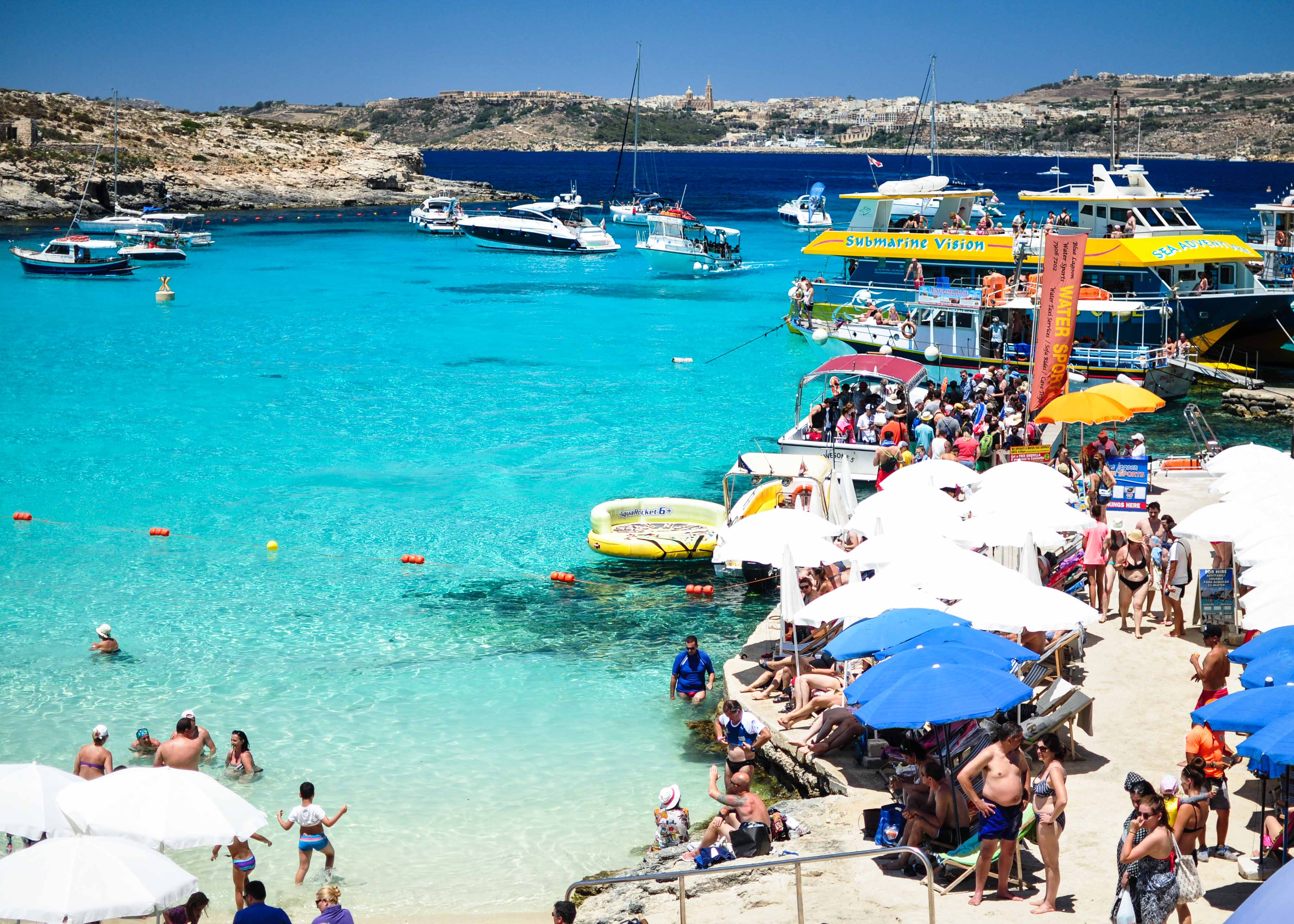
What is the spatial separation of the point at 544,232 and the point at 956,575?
65047 millimetres

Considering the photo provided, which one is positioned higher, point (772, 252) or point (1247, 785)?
point (772, 252)

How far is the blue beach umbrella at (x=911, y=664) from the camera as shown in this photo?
9.23 m

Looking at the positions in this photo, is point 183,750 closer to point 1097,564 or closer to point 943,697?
point 943,697

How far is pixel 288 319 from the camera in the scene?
159ft

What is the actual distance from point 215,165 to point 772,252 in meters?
56.1

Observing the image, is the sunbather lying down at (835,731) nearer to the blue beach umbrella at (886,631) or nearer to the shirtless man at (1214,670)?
the blue beach umbrella at (886,631)

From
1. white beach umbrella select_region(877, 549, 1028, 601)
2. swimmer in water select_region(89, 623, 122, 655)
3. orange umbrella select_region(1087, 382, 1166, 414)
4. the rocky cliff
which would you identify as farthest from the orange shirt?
the rocky cliff

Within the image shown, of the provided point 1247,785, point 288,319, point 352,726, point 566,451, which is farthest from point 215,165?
point 1247,785

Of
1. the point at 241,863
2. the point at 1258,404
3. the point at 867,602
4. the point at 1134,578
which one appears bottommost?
the point at 241,863

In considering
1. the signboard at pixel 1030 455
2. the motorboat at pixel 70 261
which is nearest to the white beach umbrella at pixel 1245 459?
the signboard at pixel 1030 455

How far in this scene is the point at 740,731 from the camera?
11570 mm

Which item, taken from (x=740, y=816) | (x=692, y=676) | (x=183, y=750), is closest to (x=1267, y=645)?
(x=740, y=816)

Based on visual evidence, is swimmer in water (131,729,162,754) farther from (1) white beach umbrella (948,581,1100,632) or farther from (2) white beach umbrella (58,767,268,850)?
(1) white beach umbrella (948,581,1100,632)

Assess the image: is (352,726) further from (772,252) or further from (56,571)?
(772,252)
